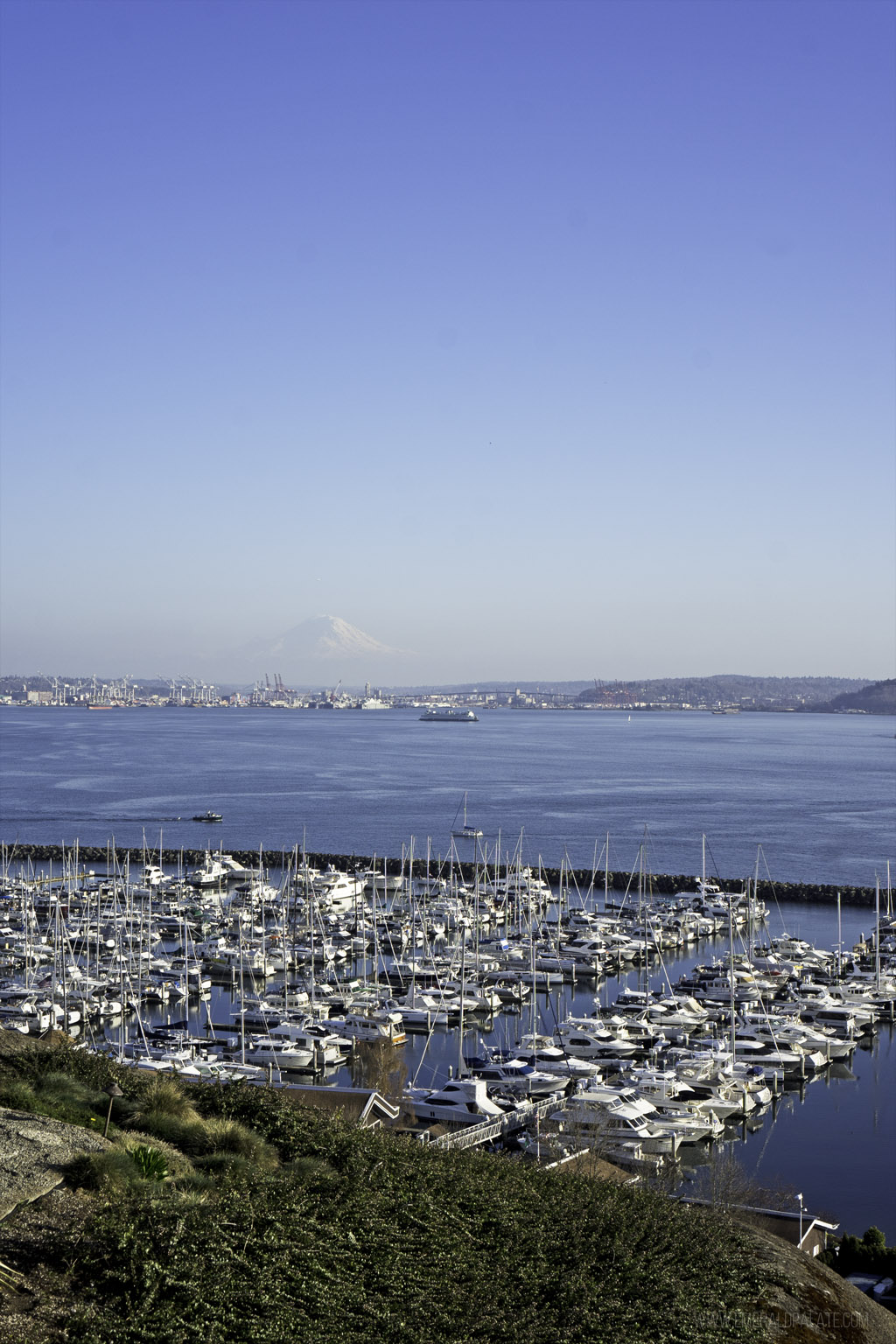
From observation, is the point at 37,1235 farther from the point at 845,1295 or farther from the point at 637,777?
the point at 637,777

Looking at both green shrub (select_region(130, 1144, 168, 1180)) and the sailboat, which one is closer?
green shrub (select_region(130, 1144, 168, 1180))

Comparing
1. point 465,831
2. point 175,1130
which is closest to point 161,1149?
point 175,1130

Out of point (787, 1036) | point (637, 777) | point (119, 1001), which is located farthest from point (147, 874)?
point (637, 777)

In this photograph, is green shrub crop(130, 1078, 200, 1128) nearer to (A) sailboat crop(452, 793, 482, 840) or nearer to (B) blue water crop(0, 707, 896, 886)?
(B) blue water crop(0, 707, 896, 886)

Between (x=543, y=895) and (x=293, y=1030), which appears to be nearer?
(x=293, y=1030)

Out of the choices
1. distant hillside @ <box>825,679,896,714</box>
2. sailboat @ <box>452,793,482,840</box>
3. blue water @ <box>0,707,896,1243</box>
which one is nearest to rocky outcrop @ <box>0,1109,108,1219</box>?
blue water @ <box>0,707,896,1243</box>

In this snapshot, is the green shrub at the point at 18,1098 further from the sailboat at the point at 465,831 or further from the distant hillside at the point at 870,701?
the distant hillside at the point at 870,701
